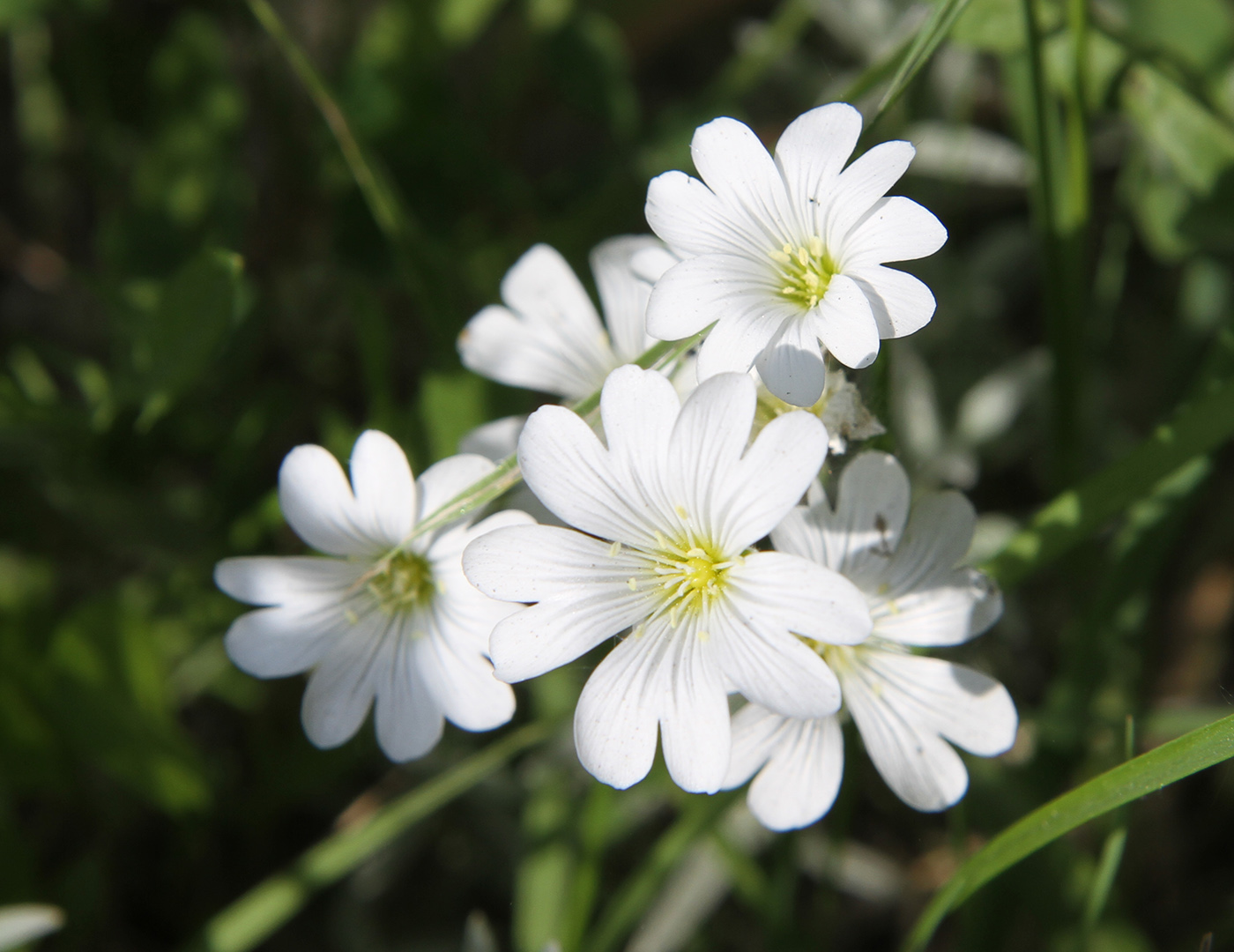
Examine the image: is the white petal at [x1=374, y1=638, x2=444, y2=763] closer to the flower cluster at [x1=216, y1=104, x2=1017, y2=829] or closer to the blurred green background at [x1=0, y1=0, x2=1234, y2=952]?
the flower cluster at [x1=216, y1=104, x2=1017, y2=829]

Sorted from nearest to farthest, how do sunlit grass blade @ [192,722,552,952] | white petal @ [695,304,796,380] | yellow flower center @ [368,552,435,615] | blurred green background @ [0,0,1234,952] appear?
white petal @ [695,304,796,380] < yellow flower center @ [368,552,435,615] < sunlit grass blade @ [192,722,552,952] < blurred green background @ [0,0,1234,952]

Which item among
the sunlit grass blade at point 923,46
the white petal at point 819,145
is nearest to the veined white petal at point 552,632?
the white petal at point 819,145

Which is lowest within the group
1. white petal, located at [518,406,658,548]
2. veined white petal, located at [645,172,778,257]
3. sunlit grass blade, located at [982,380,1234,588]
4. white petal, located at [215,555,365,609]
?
sunlit grass blade, located at [982,380,1234,588]

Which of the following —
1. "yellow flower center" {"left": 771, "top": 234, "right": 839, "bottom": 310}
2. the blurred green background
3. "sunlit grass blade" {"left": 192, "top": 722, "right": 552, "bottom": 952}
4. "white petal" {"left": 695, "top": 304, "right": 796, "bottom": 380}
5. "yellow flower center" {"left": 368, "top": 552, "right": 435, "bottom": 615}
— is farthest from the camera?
the blurred green background

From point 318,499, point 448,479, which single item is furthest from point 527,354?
point 318,499

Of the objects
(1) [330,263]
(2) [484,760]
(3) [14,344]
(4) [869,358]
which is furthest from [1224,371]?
(3) [14,344]

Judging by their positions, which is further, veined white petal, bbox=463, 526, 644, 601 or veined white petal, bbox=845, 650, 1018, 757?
veined white petal, bbox=845, 650, 1018, 757

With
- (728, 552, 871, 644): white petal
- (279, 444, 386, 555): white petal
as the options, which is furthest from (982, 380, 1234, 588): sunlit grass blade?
(279, 444, 386, 555): white petal

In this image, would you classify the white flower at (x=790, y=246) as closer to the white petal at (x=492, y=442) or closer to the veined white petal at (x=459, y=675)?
the white petal at (x=492, y=442)

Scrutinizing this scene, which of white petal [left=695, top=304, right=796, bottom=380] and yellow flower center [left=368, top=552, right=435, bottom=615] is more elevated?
yellow flower center [left=368, top=552, right=435, bottom=615]
